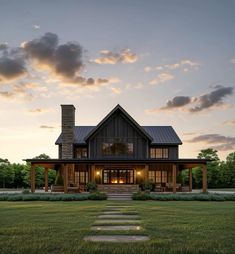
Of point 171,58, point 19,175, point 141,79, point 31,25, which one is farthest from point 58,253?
point 19,175

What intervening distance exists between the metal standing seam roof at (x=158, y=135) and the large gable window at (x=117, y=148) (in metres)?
3.48

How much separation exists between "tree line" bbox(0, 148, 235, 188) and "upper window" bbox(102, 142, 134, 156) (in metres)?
19.6

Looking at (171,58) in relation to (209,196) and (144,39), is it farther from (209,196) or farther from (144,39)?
(209,196)

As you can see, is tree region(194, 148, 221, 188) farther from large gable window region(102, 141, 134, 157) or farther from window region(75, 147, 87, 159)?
window region(75, 147, 87, 159)

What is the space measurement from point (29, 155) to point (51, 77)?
1759 inches

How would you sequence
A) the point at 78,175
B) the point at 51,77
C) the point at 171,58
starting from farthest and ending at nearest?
the point at 78,175, the point at 51,77, the point at 171,58

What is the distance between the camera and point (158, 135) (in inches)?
1574

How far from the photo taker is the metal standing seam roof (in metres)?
38.0

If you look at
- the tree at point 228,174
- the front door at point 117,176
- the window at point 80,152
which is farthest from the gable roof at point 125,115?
the tree at point 228,174

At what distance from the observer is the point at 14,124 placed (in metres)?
38.4

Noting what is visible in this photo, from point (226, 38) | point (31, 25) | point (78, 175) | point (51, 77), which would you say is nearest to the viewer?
point (31, 25)

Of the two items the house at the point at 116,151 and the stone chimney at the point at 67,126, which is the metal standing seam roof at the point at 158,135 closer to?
the house at the point at 116,151

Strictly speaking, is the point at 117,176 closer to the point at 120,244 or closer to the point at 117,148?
the point at 117,148

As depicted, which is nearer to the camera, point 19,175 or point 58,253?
point 58,253
